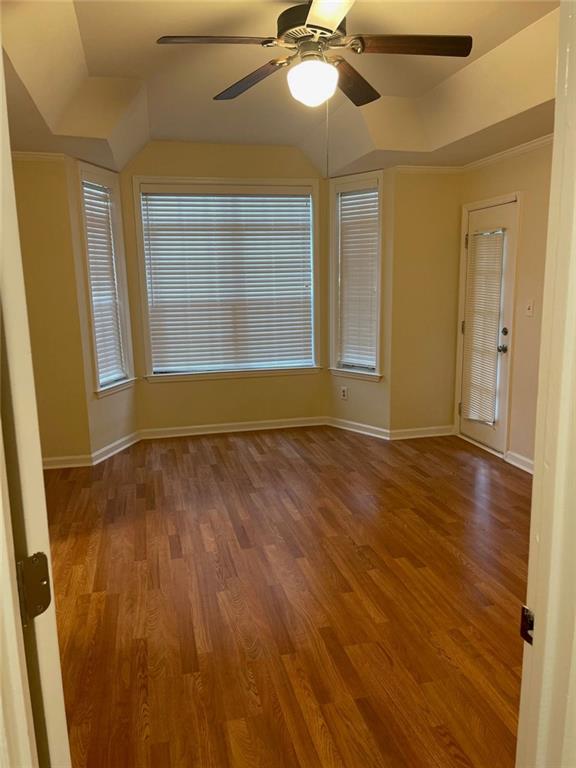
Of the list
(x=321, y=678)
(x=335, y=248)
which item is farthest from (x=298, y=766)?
(x=335, y=248)

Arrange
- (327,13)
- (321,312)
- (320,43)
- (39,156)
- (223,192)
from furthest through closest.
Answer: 1. (321,312)
2. (223,192)
3. (39,156)
4. (320,43)
5. (327,13)

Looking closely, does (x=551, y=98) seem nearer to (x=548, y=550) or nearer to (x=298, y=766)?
(x=548, y=550)

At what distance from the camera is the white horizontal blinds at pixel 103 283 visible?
4.40 meters

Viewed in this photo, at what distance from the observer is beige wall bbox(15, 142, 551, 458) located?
159 inches

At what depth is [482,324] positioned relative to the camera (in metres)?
4.65

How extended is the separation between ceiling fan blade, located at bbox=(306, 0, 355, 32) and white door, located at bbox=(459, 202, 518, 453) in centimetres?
259

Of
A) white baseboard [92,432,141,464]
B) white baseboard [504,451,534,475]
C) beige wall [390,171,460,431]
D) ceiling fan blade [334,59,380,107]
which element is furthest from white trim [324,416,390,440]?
ceiling fan blade [334,59,380,107]

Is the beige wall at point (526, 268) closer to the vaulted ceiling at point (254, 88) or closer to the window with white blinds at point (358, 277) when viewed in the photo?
the vaulted ceiling at point (254, 88)

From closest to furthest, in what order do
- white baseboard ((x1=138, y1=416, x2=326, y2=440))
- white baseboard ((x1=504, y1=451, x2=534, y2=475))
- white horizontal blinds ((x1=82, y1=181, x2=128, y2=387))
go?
white baseboard ((x1=504, y1=451, x2=534, y2=475)) < white horizontal blinds ((x1=82, y1=181, x2=128, y2=387)) < white baseboard ((x1=138, y1=416, x2=326, y2=440))

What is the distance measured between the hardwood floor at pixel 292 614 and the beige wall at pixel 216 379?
1096mm

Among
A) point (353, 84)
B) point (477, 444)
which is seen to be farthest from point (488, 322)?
point (353, 84)

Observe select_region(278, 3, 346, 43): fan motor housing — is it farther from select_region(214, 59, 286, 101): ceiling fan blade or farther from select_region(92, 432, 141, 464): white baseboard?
select_region(92, 432, 141, 464): white baseboard

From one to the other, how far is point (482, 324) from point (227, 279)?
98.3 inches

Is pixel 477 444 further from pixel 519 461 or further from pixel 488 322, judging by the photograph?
pixel 488 322
